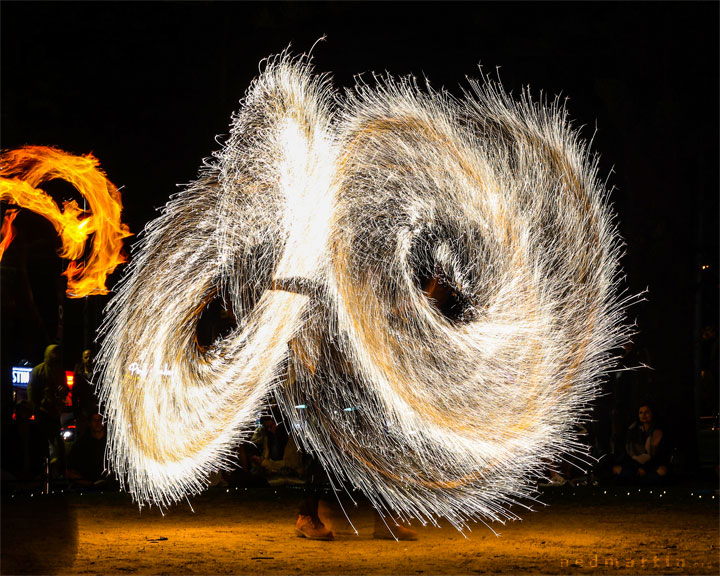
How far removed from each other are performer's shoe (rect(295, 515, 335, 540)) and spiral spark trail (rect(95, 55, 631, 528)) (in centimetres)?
46

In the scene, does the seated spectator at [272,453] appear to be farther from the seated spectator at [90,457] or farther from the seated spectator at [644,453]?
the seated spectator at [644,453]

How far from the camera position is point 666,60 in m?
14.2

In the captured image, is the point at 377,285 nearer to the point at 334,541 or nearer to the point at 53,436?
the point at 334,541

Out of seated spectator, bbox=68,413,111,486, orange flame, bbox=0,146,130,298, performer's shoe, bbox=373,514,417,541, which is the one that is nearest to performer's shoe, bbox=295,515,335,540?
performer's shoe, bbox=373,514,417,541

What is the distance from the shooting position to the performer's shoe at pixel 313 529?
769cm

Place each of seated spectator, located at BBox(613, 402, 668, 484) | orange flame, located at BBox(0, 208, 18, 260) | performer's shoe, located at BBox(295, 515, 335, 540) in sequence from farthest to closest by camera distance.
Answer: seated spectator, located at BBox(613, 402, 668, 484)
orange flame, located at BBox(0, 208, 18, 260)
performer's shoe, located at BBox(295, 515, 335, 540)

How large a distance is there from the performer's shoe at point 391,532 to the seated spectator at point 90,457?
15.4ft

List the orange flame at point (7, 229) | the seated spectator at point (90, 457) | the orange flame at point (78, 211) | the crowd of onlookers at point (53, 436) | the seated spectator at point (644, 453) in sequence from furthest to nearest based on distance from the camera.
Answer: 1. the seated spectator at point (644, 453)
2. the seated spectator at point (90, 457)
3. the crowd of onlookers at point (53, 436)
4. the orange flame at point (78, 211)
5. the orange flame at point (7, 229)

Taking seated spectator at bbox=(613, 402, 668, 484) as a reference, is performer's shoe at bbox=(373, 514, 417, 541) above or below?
below

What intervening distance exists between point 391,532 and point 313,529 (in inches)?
24.3

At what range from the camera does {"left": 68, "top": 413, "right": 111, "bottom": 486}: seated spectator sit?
11430 millimetres

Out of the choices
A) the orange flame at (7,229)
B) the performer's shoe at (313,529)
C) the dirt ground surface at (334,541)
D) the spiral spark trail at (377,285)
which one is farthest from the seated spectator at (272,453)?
the orange flame at (7,229)

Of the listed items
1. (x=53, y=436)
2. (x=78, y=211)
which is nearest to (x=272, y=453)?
(x=53, y=436)

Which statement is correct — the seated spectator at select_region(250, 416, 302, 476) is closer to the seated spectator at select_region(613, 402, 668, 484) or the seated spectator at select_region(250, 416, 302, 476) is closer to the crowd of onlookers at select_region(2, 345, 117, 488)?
the crowd of onlookers at select_region(2, 345, 117, 488)
